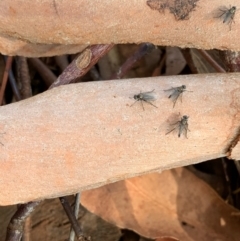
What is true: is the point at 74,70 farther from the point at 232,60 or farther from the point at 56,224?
the point at 56,224

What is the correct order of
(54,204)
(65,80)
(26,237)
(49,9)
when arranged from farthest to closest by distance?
(54,204) → (26,237) → (65,80) → (49,9)

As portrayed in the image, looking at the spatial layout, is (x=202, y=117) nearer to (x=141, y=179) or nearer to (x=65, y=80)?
(x=65, y=80)

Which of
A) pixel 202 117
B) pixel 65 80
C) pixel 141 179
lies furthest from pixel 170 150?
pixel 141 179

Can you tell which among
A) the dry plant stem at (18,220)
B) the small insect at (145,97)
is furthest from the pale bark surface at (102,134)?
the dry plant stem at (18,220)

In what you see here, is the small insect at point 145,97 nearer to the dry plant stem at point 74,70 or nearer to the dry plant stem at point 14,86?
the dry plant stem at point 74,70

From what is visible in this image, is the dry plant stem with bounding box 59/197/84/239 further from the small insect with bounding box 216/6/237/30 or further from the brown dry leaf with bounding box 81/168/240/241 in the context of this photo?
the small insect with bounding box 216/6/237/30

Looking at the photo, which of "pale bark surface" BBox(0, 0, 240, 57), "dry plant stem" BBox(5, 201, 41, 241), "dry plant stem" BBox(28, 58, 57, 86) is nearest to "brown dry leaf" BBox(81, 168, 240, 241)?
"dry plant stem" BBox(5, 201, 41, 241)

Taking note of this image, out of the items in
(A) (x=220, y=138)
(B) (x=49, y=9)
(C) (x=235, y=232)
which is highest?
(B) (x=49, y=9)
